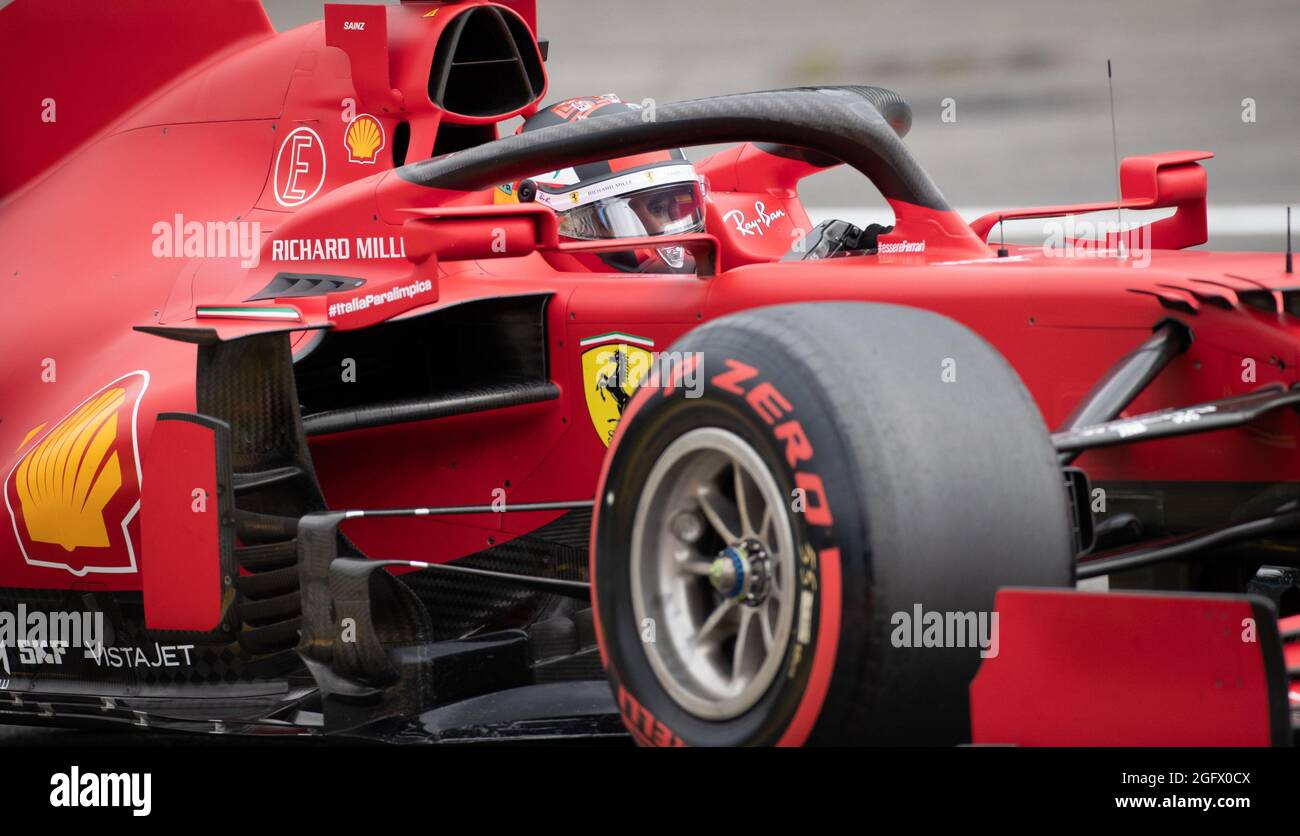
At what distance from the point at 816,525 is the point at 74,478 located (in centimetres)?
224

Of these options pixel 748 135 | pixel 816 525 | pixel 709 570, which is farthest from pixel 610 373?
pixel 816 525

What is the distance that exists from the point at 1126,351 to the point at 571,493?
1.31 m

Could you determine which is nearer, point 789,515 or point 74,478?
point 789,515

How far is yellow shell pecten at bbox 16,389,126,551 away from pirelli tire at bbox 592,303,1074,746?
5.37ft

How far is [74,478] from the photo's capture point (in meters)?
3.62

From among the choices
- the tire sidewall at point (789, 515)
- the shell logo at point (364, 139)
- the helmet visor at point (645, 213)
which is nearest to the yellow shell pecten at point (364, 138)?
the shell logo at point (364, 139)

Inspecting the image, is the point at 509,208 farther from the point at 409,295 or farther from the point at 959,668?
the point at 959,668

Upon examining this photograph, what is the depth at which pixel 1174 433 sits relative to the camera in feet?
7.75

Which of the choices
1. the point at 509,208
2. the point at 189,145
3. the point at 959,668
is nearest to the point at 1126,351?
the point at 959,668

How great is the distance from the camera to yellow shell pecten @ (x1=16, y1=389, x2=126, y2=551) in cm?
357

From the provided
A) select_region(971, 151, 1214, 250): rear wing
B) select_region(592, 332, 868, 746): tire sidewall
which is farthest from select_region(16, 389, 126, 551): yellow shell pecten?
select_region(971, 151, 1214, 250): rear wing

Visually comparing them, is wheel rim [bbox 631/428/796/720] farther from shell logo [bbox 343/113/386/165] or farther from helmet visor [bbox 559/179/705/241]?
shell logo [bbox 343/113/386/165]

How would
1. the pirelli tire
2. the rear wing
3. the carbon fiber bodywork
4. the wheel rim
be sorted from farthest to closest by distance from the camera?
the rear wing < the carbon fiber bodywork < the wheel rim < the pirelli tire

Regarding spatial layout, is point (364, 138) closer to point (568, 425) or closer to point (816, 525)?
point (568, 425)
